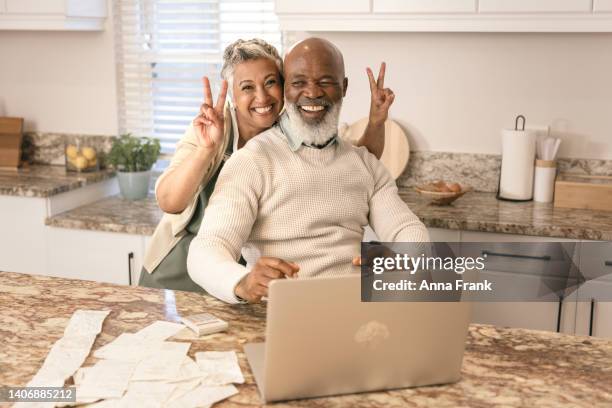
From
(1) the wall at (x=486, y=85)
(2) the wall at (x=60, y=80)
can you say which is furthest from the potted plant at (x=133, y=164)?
(1) the wall at (x=486, y=85)

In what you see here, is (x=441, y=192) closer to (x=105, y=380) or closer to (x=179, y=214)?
(x=179, y=214)

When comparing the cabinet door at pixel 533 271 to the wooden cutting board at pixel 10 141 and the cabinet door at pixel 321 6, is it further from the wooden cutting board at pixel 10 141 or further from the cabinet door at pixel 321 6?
the wooden cutting board at pixel 10 141

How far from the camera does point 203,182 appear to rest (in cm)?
222

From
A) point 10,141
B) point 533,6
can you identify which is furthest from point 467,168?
point 10,141

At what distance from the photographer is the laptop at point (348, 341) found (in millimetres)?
1259

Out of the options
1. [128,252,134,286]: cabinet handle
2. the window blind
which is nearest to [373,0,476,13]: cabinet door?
the window blind

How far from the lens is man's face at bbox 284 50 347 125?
6.69ft

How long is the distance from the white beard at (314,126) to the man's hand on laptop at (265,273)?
58 cm

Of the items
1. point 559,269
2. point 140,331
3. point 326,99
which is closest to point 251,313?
point 140,331

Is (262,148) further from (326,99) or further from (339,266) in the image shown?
(339,266)

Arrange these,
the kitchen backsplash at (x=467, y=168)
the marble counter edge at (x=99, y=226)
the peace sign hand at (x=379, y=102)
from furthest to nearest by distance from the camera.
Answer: the kitchen backsplash at (x=467, y=168)
the marble counter edge at (x=99, y=226)
the peace sign hand at (x=379, y=102)

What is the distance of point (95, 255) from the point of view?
324 centimetres

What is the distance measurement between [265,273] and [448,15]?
1.78 meters

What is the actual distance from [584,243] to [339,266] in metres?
1.19
